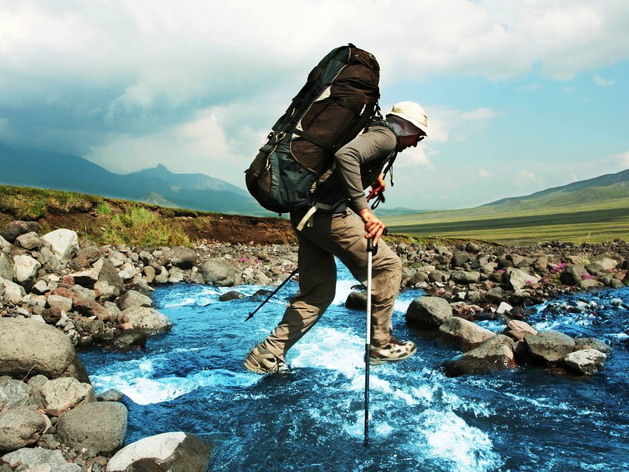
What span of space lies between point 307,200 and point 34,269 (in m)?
7.43

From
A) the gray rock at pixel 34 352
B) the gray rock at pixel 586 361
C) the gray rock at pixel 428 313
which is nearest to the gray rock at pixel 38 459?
the gray rock at pixel 34 352

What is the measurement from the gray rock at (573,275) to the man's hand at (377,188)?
10.8 meters

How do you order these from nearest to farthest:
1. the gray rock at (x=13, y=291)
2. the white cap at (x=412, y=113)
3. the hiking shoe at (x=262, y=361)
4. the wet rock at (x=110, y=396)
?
the white cap at (x=412, y=113)
the wet rock at (x=110, y=396)
the hiking shoe at (x=262, y=361)
the gray rock at (x=13, y=291)

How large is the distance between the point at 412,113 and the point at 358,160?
101 cm

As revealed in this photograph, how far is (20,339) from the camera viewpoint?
16.1 feet

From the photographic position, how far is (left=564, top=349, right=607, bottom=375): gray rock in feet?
19.1

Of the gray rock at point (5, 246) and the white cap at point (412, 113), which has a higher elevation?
the white cap at point (412, 113)

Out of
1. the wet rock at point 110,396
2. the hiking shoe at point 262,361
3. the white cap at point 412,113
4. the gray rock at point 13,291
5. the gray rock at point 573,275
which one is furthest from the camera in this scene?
the gray rock at point 573,275

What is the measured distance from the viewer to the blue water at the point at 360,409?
3.87m

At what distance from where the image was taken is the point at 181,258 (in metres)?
15.6

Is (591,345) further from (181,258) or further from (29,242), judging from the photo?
(181,258)

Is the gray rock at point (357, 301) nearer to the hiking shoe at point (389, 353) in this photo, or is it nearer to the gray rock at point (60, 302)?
the hiking shoe at point (389, 353)

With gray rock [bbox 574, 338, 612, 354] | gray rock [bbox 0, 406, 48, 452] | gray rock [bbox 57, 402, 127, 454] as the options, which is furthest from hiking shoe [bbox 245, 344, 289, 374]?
gray rock [bbox 574, 338, 612, 354]

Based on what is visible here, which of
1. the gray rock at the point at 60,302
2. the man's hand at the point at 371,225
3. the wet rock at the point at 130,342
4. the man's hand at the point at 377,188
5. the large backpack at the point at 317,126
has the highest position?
the large backpack at the point at 317,126
